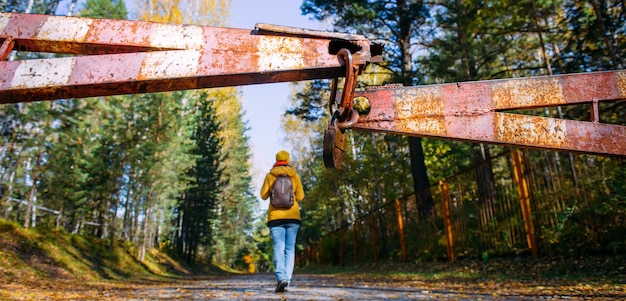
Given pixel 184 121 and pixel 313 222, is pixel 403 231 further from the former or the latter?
pixel 313 222

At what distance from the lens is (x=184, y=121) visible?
61.0 ft

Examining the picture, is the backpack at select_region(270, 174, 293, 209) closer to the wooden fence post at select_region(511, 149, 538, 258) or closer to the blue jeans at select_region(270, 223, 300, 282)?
the blue jeans at select_region(270, 223, 300, 282)

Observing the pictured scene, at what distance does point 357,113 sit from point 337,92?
19 cm

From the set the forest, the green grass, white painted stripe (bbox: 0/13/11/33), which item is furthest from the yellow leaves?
white painted stripe (bbox: 0/13/11/33)

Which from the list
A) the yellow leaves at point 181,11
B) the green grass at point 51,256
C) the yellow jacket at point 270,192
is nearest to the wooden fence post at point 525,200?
the yellow jacket at point 270,192

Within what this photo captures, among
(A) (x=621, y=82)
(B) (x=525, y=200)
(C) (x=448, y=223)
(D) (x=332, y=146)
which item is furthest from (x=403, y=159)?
(D) (x=332, y=146)

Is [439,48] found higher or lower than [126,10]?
lower

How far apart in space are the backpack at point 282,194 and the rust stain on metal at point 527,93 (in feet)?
11.6

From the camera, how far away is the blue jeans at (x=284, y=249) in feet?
17.7

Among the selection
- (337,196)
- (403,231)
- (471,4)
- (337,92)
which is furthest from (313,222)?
(337,92)

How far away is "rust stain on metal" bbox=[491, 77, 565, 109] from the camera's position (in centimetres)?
238

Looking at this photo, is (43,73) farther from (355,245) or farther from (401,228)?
(355,245)

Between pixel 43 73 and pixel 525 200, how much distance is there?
6.96 m

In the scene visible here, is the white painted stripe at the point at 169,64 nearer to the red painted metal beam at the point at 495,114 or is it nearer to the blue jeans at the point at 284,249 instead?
the red painted metal beam at the point at 495,114
